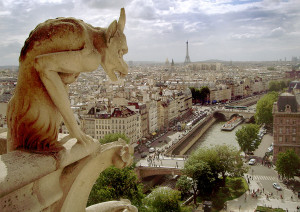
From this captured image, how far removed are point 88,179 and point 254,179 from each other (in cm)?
2771

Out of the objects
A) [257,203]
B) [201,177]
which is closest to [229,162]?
[201,177]

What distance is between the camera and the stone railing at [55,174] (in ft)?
8.61

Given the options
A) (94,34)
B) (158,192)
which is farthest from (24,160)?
(158,192)

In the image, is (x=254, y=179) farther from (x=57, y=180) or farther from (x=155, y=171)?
(x=57, y=180)

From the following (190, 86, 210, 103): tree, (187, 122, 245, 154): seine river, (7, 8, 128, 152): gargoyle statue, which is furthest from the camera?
(190, 86, 210, 103): tree

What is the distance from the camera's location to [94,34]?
Answer: 3.44 m

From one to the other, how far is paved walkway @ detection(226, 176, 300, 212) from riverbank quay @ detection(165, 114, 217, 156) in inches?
495

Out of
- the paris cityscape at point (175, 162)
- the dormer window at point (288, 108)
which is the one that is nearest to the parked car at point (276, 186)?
the paris cityscape at point (175, 162)

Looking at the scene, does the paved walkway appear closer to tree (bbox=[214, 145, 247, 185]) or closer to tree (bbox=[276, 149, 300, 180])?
tree (bbox=[214, 145, 247, 185])

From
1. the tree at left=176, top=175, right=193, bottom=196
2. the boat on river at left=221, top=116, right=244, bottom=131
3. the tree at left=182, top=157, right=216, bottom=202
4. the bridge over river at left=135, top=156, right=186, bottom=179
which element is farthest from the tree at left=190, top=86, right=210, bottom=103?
the tree at left=176, top=175, right=193, bottom=196

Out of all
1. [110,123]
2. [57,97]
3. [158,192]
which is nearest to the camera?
[57,97]

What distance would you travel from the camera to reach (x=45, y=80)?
3127 millimetres

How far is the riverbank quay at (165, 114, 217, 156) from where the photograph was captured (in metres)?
40.4

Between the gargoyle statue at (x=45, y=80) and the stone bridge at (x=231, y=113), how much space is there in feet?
205
